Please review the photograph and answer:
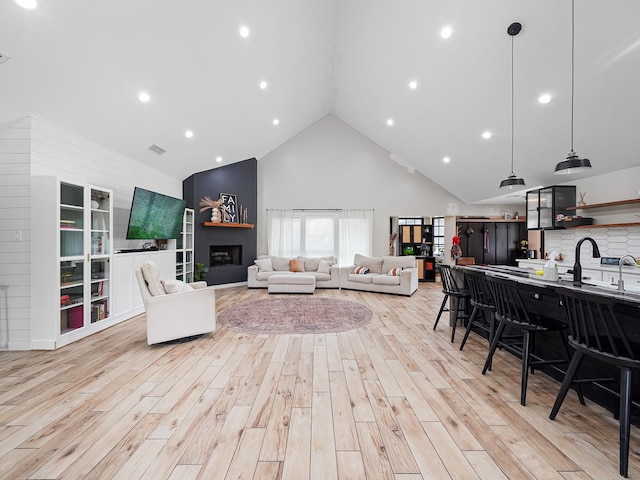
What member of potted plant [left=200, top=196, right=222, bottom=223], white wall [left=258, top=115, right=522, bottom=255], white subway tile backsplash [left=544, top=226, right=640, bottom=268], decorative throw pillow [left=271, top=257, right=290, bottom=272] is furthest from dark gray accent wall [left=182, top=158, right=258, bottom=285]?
white subway tile backsplash [left=544, top=226, right=640, bottom=268]

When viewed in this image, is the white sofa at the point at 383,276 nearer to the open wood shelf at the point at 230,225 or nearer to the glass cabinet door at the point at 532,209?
the glass cabinet door at the point at 532,209

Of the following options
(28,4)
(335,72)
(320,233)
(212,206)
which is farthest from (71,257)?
(320,233)

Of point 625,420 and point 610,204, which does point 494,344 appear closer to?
point 625,420

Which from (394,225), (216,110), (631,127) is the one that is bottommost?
(394,225)

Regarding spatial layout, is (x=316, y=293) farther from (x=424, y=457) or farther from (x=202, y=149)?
(x=424, y=457)

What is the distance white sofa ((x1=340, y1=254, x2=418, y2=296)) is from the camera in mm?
6633

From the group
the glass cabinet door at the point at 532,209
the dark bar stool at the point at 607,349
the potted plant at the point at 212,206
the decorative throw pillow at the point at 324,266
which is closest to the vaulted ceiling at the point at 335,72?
the glass cabinet door at the point at 532,209

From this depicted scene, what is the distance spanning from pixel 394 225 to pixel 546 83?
522 centimetres

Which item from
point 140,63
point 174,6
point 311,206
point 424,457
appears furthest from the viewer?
point 311,206

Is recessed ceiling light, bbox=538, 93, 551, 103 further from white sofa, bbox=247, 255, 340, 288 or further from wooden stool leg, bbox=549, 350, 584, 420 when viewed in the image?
white sofa, bbox=247, 255, 340, 288

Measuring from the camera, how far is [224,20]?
3.57 metres

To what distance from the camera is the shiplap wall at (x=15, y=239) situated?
3.32 meters

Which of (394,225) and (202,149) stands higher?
(202,149)

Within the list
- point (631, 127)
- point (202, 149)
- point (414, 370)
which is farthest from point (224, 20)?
point (631, 127)
